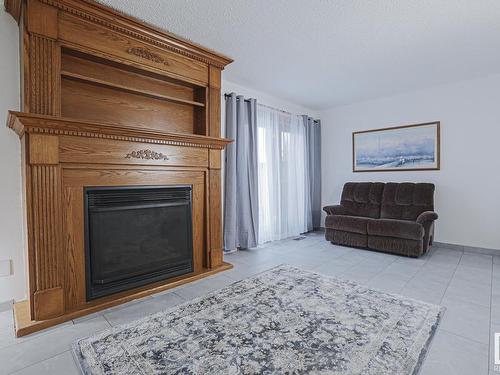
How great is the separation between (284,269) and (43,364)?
2188 mm

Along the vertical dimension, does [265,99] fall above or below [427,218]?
above

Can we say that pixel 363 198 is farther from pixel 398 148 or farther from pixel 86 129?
pixel 86 129

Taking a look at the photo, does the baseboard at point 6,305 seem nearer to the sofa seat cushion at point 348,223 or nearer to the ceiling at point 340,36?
the ceiling at point 340,36

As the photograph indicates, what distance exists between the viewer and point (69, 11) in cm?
204

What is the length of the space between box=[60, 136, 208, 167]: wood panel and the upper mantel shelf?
0.16 ft

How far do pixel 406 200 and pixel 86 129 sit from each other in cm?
413

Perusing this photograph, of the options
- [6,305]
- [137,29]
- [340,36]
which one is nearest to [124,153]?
[137,29]

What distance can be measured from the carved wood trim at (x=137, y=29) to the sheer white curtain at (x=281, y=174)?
1.56 metres

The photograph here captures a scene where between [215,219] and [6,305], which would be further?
[215,219]

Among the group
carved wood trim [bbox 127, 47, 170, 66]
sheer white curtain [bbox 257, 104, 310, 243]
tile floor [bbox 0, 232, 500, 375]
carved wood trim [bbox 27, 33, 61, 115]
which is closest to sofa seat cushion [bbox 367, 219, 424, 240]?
tile floor [bbox 0, 232, 500, 375]

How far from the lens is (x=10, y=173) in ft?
7.07

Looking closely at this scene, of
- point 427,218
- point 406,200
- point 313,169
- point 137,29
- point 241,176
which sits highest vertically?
point 137,29

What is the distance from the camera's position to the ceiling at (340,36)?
2.15m

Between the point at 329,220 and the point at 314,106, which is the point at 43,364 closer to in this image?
the point at 329,220
